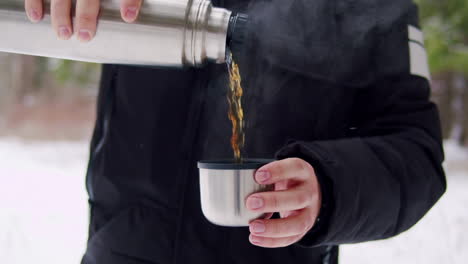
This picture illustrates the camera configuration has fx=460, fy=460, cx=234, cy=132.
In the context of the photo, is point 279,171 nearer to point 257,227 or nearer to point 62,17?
point 257,227

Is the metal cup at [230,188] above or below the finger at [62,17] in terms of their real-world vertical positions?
below

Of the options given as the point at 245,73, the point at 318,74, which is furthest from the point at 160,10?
the point at 318,74

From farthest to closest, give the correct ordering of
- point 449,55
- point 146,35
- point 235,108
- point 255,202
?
point 449,55
point 235,108
point 146,35
point 255,202

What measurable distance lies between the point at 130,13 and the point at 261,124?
0.29m

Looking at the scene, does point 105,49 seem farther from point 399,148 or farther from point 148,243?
point 399,148

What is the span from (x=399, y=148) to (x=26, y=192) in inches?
66.4

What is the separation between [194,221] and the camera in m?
0.74

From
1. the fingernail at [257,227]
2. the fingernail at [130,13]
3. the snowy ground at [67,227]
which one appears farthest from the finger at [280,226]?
the snowy ground at [67,227]

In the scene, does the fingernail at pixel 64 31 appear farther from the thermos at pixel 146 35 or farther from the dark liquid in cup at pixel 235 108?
the dark liquid in cup at pixel 235 108

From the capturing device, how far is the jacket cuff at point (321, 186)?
60 centimetres

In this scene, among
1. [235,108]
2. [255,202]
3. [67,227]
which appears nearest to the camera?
[255,202]

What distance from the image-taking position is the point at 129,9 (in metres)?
0.57

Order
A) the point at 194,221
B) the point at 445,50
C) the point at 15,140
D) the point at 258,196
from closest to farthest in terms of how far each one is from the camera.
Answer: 1. the point at 258,196
2. the point at 194,221
3. the point at 445,50
4. the point at 15,140

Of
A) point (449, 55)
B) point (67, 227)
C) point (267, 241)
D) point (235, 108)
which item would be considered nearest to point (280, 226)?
point (267, 241)
